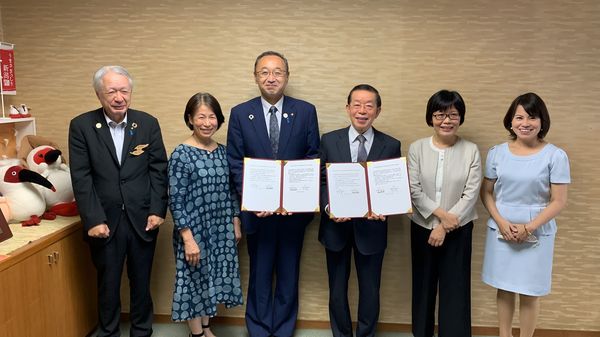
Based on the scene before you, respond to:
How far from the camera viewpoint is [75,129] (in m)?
2.38

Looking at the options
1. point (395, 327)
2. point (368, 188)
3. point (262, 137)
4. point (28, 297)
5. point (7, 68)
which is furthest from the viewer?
point (395, 327)

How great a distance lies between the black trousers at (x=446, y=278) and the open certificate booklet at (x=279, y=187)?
2.26ft

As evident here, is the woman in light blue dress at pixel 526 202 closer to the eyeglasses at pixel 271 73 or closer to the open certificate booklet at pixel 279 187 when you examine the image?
the open certificate booklet at pixel 279 187

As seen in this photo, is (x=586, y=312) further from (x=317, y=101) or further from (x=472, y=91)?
(x=317, y=101)

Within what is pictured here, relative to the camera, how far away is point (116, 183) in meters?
2.42

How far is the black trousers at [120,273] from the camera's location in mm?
2455

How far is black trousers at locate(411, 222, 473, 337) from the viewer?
251cm

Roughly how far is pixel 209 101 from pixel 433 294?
174cm

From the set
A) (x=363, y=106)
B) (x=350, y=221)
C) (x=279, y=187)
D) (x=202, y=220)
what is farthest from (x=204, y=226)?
(x=363, y=106)

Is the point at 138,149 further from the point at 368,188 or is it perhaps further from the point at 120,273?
the point at 368,188

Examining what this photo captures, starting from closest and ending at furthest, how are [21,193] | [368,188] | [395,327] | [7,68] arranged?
1. [368,188]
2. [21,193]
3. [7,68]
4. [395,327]

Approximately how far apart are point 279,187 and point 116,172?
90 cm

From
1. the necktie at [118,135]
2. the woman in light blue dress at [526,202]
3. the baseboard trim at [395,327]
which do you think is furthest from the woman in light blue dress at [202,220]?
the woman in light blue dress at [526,202]

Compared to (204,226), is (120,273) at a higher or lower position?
lower
